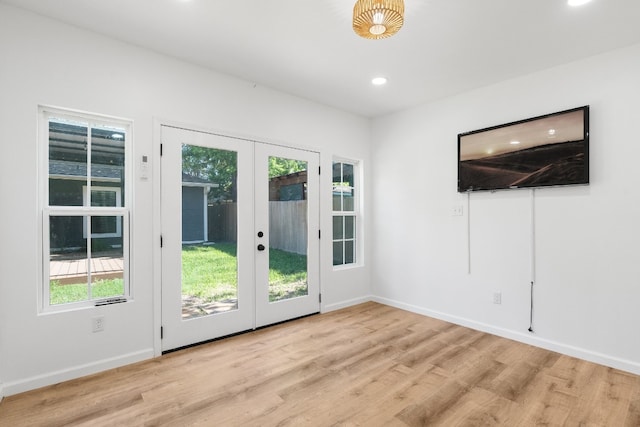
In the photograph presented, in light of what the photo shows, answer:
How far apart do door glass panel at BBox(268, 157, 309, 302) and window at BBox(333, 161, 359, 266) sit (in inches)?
23.5

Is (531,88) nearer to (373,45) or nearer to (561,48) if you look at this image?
(561,48)

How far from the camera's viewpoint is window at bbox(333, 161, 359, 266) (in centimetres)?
447

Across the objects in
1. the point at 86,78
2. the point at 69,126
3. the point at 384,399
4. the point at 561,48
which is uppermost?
the point at 561,48

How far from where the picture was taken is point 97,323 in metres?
2.58

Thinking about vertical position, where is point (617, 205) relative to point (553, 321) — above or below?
above

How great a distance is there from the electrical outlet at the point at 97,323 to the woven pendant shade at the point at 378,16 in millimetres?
2890

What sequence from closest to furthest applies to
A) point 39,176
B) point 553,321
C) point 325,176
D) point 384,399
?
point 384,399 < point 39,176 < point 553,321 < point 325,176

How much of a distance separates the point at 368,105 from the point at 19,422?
14.3ft

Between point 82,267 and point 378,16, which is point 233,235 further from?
point 378,16

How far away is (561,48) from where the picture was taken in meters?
2.77

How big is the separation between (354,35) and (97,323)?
124 inches

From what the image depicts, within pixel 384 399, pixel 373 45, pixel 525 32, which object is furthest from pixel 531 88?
pixel 384 399

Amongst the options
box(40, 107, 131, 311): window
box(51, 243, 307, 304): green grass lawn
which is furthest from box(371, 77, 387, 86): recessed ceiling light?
box(40, 107, 131, 311): window

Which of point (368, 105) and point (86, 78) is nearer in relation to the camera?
point (86, 78)
